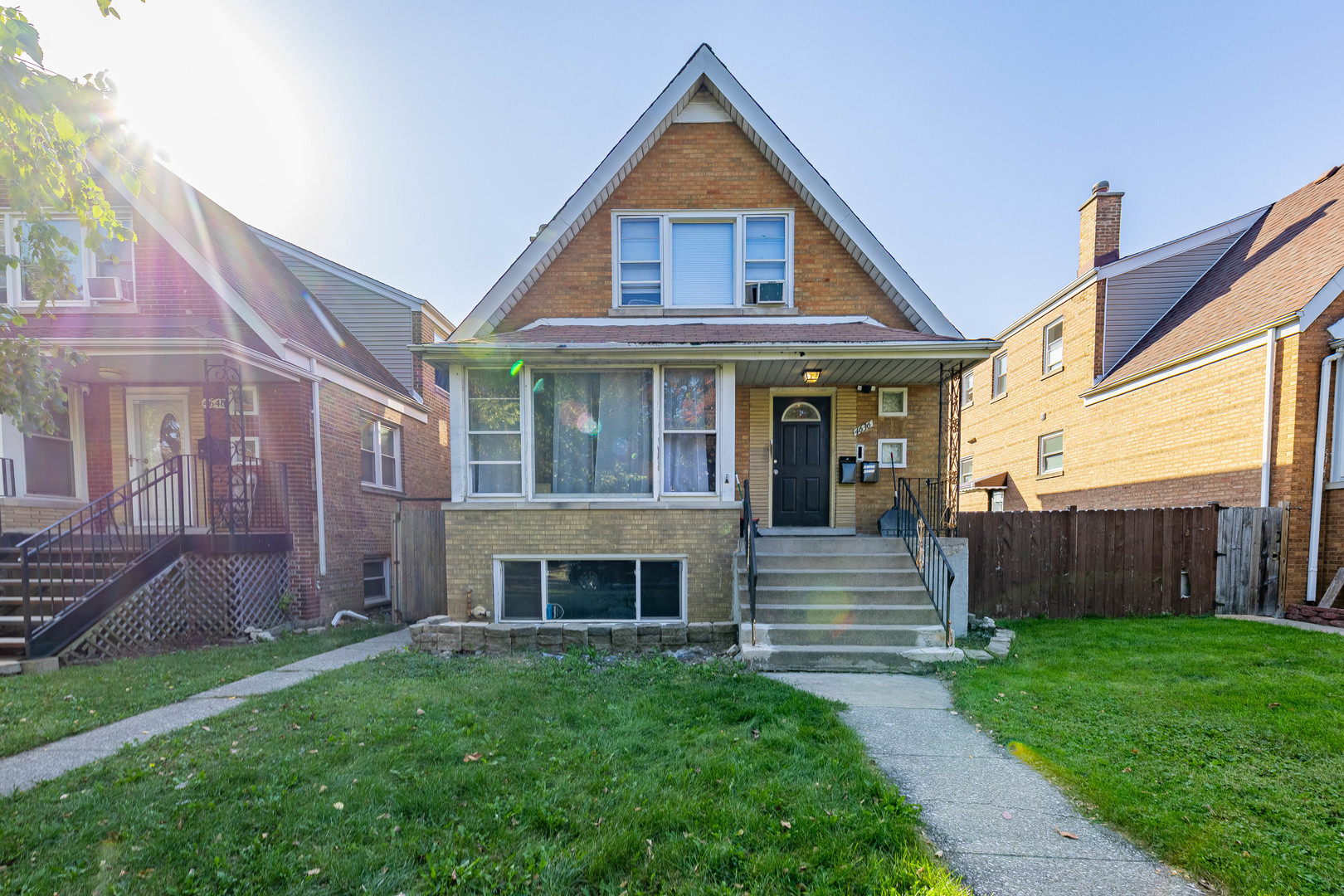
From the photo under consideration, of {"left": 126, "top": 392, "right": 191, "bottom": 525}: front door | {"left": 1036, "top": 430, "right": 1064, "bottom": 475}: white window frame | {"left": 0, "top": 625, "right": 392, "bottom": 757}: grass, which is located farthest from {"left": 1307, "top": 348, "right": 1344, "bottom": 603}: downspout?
{"left": 126, "top": 392, "right": 191, "bottom": 525}: front door

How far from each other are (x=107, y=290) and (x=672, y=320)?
9.36 m

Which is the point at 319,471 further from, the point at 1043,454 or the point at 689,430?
the point at 1043,454

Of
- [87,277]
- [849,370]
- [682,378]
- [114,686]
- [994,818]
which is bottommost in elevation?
[114,686]

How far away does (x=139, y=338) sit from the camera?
7910 millimetres

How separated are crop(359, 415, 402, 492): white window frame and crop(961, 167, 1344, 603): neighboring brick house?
1599cm

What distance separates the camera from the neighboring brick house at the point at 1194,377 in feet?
28.3

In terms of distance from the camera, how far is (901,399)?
9.22 metres

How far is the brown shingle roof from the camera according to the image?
297 inches

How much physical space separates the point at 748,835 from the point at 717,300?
7440mm

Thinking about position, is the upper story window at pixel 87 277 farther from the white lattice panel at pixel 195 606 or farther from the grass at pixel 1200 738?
the grass at pixel 1200 738

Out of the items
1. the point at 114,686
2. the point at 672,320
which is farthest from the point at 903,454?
the point at 114,686

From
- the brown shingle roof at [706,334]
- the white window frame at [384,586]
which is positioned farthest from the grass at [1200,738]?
the white window frame at [384,586]

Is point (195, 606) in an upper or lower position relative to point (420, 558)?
lower

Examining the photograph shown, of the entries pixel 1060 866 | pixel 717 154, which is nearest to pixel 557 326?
pixel 717 154
